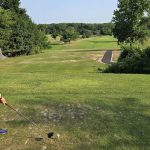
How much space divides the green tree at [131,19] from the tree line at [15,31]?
16.9 metres

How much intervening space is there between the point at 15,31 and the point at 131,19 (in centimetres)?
2212

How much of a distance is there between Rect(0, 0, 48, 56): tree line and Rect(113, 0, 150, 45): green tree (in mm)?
16907

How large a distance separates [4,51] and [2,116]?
66.3 m

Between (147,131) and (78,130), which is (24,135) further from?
(147,131)

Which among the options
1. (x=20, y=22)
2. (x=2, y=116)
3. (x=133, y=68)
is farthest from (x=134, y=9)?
(x=2, y=116)

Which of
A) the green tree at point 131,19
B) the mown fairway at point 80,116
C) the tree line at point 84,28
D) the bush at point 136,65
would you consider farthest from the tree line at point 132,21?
A: the tree line at point 84,28

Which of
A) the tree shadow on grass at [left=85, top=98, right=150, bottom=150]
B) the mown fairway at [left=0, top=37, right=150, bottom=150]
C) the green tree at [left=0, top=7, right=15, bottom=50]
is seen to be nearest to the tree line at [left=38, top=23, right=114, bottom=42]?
the green tree at [left=0, top=7, right=15, bottom=50]

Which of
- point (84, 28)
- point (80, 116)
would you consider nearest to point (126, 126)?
point (80, 116)

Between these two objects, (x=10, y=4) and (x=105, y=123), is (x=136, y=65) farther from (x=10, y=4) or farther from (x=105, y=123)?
(x=10, y=4)

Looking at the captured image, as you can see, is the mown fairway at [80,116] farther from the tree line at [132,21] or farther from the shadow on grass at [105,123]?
the tree line at [132,21]

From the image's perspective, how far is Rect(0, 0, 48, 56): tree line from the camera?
71.8m

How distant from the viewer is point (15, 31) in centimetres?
7675

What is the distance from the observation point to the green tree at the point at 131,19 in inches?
3031

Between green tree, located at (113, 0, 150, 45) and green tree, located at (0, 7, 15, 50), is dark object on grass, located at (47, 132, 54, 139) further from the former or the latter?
green tree, located at (113, 0, 150, 45)
